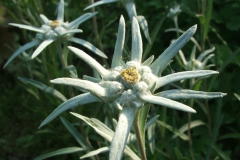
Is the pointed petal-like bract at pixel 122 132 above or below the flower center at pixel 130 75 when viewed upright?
below

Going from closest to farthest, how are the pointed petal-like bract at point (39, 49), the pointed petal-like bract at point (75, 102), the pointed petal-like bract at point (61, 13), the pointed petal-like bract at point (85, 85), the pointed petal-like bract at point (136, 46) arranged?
the pointed petal-like bract at point (85, 85) → the pointed petal-like bract at point (75, 102) → the pointed petal-like bract at point (136, 46) → the pointed petal-like bract at point (39, 49) → the pointed petal-like bract at point (61, 13)

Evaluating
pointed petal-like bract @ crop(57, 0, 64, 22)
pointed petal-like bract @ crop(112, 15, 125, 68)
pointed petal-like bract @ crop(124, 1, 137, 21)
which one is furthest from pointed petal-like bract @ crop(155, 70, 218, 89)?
pointed petal-like bract @ crop(57, 0, 64, 22)

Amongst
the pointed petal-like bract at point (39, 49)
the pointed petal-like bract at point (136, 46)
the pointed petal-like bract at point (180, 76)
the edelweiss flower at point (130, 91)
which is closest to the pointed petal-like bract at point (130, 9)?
the pointed petal-like bract at point (39, 49)

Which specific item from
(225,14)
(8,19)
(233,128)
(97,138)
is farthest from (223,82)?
(8,19)

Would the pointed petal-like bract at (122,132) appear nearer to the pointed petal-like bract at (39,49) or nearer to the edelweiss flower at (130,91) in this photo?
the edelweiss flower at (130,91)

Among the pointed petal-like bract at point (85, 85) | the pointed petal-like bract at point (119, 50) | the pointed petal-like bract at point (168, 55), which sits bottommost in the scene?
the pointed petal-like bract at point (85, 85)

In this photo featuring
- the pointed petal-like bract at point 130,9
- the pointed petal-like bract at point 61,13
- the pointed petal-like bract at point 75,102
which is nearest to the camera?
the pointed petal-like bract at point 75,102

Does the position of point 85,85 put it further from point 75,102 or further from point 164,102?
point 164,102

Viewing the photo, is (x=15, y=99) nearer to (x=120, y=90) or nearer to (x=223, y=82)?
(x=223, y=82)
